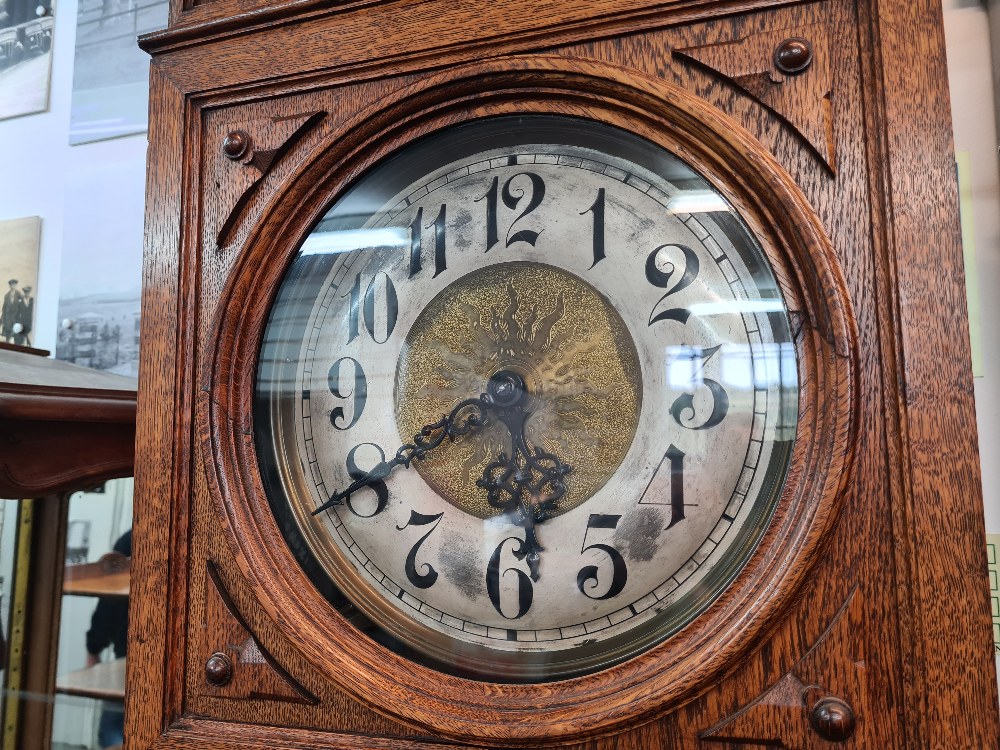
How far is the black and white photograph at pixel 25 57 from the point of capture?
5.28 ft

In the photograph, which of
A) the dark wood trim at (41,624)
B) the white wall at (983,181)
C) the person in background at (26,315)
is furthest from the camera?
the person in background at (26,315)

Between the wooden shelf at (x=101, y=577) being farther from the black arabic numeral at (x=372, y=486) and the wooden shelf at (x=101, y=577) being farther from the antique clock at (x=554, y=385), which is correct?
the black arabic numeral at (x=372, y=486)

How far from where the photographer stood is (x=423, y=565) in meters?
0.72

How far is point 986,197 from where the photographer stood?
0.96m

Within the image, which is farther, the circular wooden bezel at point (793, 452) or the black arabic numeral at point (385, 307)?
the black arabic numeral at point (385, 307)

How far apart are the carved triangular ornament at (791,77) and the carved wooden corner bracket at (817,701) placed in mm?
369

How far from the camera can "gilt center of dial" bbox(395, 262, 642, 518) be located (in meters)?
0.68

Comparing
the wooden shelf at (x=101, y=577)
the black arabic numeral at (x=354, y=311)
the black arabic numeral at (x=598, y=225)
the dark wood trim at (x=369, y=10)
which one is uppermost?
the dark wood trim at (x=369, y=10)

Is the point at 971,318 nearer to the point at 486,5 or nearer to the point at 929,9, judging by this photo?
the point at 929,9

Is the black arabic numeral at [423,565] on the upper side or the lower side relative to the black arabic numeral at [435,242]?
lower

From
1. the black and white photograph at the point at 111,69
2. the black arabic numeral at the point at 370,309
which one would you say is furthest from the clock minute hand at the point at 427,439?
the black and white photograph at the point at 111,69

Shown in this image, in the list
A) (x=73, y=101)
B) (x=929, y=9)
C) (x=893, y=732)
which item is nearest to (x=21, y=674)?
(x=73, y=101)

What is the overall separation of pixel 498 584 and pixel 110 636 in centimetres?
108

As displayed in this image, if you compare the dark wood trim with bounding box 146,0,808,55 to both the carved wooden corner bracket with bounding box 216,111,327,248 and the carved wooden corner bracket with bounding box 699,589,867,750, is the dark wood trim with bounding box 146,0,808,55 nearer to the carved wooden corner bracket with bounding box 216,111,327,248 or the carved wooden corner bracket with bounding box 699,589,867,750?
the carved wooden corner bracket with bounding box 216,111,327,248
